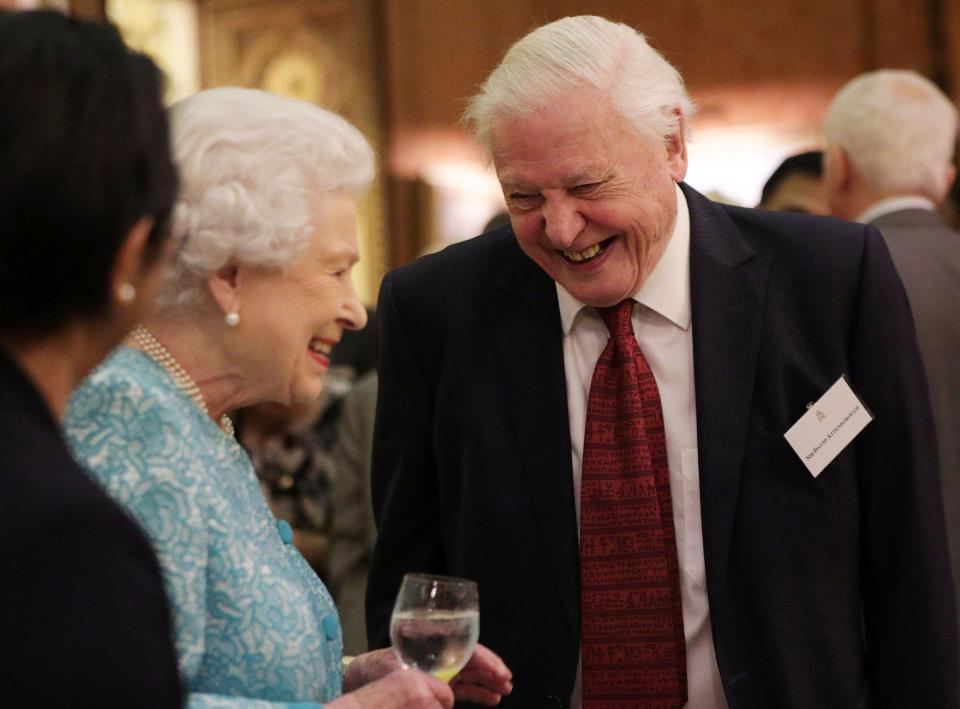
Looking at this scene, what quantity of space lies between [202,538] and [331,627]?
0.30m

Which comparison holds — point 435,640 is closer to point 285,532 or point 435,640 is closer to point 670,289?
point 285,532

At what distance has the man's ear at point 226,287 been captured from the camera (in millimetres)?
1789

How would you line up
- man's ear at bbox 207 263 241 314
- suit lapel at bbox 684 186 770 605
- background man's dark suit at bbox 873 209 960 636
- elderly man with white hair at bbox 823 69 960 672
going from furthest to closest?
elderly man with white hair at bbox 823 69 960 672 < background man's dark suit at bbox 873 209 960 636 < suit lapel at bbox 684 186 770 605 < man's ear at bbox 207 263 241 314

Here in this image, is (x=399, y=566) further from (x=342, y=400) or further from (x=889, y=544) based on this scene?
(x=342, y=400)

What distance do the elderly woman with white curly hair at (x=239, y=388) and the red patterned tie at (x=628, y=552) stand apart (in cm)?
31

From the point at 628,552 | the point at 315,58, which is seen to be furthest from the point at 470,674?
the point at 315,58

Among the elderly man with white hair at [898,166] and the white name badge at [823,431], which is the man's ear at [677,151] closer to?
the white name badge at [823,431]

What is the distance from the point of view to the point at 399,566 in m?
2.49

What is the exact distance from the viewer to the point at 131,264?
113cm

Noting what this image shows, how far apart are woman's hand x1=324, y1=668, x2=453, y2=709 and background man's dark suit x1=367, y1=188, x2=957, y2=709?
556mm

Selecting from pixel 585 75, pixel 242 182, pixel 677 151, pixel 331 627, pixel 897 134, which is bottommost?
pixel 331 627

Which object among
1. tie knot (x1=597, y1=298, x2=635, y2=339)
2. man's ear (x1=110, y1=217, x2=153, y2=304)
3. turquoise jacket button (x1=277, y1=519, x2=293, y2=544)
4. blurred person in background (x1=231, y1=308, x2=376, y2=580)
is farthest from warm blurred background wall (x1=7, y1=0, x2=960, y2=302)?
man's ear (x1=110, y1=217, x2=153, y2=304)

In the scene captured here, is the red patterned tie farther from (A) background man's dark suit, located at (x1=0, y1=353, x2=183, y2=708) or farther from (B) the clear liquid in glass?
(A) background man's dark suit, located at (x1=0, y1=353, x2=183, y2=708)

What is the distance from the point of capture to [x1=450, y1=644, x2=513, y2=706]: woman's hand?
193 centimetres
